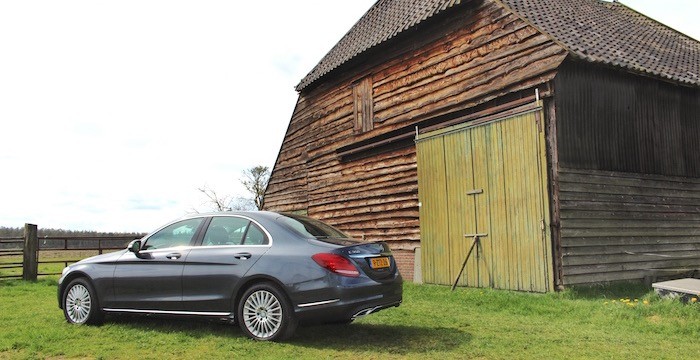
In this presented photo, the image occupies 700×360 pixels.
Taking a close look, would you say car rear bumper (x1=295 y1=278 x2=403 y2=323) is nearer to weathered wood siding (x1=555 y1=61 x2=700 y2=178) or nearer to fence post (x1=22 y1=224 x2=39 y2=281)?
weathered wood siding (x1=555 y1=61 x2=700 y2=178)

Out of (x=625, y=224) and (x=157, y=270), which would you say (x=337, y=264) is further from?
(x=625, y=224)

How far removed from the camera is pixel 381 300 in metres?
5.89

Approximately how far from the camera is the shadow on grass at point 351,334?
19.0 feet

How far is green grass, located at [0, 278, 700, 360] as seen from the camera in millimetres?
5551

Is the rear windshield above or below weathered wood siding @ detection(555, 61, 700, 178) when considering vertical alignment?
below

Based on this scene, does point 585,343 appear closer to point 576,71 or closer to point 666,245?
point 576,71

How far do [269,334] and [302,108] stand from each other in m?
14.7

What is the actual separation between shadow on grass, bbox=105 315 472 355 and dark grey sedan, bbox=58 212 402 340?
0.28 meters

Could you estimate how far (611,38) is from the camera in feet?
40.1

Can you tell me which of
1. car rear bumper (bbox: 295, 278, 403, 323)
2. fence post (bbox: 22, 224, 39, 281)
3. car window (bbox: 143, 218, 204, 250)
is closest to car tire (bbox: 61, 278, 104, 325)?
car window (bbox: 143, 218, 204, 250)

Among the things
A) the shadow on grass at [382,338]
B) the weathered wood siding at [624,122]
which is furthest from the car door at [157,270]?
the weathered wood siding at [624,122]

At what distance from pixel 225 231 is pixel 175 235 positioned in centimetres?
80

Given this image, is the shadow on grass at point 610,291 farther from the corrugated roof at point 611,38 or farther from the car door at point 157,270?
the car door at point 157,270

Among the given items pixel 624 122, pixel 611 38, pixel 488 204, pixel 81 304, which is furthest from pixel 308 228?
pixel 611 38
